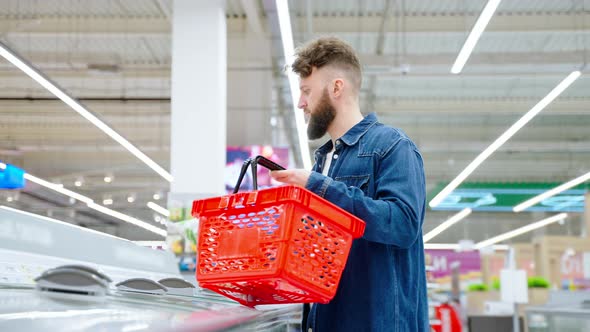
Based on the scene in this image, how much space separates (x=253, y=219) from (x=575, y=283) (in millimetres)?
11822

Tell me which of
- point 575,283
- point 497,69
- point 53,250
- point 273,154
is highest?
point 497,69

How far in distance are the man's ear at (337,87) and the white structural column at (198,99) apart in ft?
17.5

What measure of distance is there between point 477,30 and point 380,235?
5.56m

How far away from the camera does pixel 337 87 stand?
1983 millimetres

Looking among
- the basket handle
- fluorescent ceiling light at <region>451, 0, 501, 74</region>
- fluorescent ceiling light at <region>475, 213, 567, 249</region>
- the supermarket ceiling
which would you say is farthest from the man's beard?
fluorescent ceiling light at <region>475, 213, 567, 249</region>

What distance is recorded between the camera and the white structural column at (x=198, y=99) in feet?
24.2

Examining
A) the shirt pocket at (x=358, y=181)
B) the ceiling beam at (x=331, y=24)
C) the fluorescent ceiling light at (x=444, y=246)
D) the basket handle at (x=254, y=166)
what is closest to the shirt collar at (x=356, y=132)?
the shirt pocket at (x=358, y=181)

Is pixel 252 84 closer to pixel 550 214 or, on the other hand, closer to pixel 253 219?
pixel 253 219

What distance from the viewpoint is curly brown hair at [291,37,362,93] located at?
1.98 metres

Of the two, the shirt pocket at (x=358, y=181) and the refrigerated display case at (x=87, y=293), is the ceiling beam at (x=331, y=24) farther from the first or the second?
the shirt pocket at (x=358, y=181)

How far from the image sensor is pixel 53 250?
2740 millimetres

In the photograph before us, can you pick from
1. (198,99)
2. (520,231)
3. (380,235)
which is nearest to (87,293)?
(380,235)

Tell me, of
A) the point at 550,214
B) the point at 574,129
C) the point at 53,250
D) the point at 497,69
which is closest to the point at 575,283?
the point at 497,69

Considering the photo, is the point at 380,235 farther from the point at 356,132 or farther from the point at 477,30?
the point at 477,30
